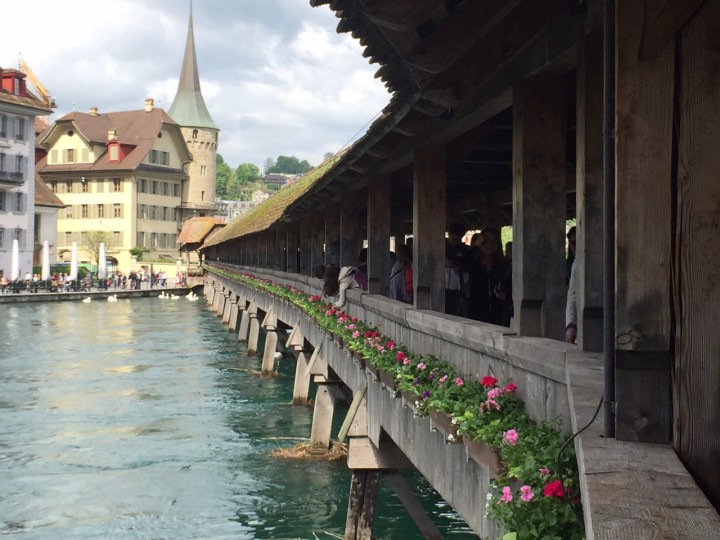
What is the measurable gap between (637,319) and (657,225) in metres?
0.28

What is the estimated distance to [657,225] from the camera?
124 inches

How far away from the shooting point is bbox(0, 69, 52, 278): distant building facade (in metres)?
59.1

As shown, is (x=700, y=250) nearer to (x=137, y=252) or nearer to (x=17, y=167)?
(x=17, y=167)

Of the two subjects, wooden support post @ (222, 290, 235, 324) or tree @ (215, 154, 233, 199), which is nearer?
wooden support post @ (222, 290, 235, 324)

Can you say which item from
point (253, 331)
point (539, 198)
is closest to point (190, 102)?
point (253, 331)

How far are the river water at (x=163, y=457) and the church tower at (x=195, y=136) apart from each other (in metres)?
57.6

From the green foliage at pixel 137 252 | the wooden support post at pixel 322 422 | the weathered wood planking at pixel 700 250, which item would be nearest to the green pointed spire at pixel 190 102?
the green foliage at pixel 137 252

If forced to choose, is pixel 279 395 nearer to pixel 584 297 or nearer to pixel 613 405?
pixel 584 297

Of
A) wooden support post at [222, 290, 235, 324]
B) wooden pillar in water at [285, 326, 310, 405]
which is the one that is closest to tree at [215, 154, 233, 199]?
wooden support post at [222, 290, 235, 324]

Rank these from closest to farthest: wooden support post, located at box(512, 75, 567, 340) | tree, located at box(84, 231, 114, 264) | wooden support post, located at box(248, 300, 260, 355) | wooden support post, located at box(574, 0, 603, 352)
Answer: wooden support post, located at box(574, 0, 603, 352) → wooden support post, located at box(512, 75, 567, 340) → wooden support post, located at box(248, 300, 260, 355) → tree, located at box(84, 231, 114, 264)

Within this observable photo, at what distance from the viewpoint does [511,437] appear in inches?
169

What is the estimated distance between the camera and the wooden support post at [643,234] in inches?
123

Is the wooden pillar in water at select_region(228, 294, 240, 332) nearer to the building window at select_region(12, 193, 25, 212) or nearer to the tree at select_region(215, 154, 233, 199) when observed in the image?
the building window at select_region(12, 193, 25, 212)

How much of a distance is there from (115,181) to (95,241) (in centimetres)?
617
